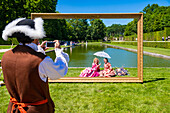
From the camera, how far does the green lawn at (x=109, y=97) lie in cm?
402

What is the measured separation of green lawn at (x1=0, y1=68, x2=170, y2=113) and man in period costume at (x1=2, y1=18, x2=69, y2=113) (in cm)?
229

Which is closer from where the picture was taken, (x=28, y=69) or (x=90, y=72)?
(x=28, y=69)

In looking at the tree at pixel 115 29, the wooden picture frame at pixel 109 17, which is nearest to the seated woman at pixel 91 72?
the wooden picture frame at pixel 109 17

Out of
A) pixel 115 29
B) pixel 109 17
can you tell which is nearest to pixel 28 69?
pixel 109 17

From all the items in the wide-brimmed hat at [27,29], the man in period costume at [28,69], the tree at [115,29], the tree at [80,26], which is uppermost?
the tree at [115,29]

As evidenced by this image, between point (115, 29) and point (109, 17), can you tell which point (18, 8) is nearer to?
point (109, 17)

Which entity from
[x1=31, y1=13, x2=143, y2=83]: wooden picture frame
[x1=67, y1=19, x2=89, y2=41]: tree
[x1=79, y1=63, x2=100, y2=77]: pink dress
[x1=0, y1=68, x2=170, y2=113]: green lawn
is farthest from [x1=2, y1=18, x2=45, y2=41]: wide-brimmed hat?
[x1=67, y1=19, x2=89, y2=41]: tree

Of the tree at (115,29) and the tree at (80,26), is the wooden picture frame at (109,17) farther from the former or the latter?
the tree at (115,29)

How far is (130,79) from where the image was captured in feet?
20.3

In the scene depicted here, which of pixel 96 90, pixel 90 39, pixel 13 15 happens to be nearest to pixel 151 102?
pixel 96 90

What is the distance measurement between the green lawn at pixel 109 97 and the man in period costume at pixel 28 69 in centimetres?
229

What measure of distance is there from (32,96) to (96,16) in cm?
458

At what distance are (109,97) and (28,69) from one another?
3.47 meters

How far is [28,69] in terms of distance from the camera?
158 cm
